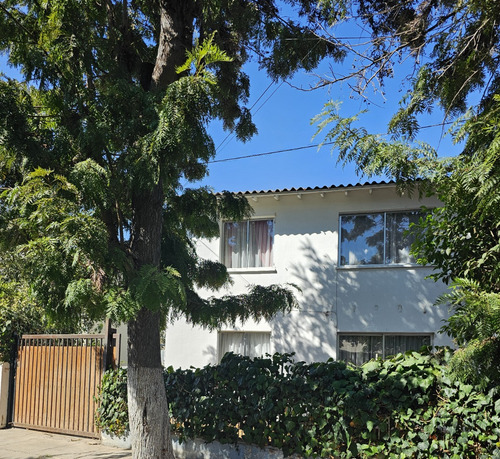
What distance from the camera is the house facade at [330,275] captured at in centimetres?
1315

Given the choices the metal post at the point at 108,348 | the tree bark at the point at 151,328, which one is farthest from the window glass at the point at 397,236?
the tree bark at the point at 151,328

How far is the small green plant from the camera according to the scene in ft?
32.8

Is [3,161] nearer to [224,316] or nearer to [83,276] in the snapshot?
[83,276]

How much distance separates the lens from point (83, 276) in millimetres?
6926

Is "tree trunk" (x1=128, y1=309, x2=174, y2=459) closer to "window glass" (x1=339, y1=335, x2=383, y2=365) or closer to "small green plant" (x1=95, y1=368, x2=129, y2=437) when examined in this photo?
"small green plant" (x1=95, y1=368, x2=129, y2=437)

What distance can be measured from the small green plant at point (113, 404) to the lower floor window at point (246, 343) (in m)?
4.52

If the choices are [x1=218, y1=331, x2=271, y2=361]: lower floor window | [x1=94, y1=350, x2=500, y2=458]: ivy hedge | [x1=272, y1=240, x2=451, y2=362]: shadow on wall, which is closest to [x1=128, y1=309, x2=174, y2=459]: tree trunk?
[x1=94, y1=350, x2=500, y2=458]: ivy hedge

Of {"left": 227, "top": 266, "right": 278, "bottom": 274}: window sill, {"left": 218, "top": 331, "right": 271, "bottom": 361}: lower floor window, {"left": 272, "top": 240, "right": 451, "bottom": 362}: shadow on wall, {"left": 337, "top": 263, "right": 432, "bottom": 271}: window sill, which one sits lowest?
{"left": 218, "top": 331, "right": 271, "bottom": 361}: lower floor window

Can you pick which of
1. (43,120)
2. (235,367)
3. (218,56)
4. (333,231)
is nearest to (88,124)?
(43,120)

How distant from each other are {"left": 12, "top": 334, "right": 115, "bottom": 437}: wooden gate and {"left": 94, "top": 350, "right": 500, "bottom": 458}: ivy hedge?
7.80 feet

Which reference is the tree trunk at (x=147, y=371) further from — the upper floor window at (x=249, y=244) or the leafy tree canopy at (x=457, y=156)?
the upper floor window at (x=249, y=244)

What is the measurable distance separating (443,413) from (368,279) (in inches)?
281

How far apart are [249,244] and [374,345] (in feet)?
12.9

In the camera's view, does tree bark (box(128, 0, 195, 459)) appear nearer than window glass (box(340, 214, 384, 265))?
Yes
